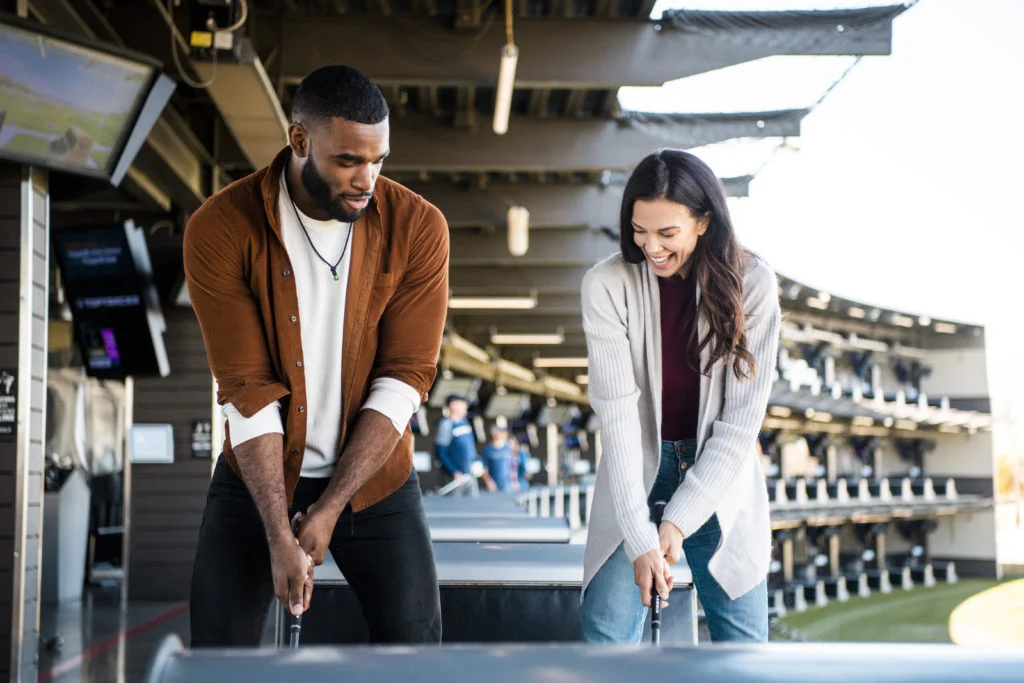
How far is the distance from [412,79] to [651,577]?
6.24 metres

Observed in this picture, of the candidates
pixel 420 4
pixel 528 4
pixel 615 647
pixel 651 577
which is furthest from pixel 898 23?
pixel 615 647

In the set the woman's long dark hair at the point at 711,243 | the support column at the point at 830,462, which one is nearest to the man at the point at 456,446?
the woman's long dark hair at the point at 711,243

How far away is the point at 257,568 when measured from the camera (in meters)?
2.23

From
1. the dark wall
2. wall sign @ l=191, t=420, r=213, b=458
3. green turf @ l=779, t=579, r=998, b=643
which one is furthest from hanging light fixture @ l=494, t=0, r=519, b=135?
green turf @ l=779, t=579, r=998, b=643

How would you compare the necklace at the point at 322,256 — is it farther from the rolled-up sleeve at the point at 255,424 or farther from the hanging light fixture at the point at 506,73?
the hanging light fixture at the point at 506,73

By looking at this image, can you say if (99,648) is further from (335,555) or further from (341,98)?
(341,98)

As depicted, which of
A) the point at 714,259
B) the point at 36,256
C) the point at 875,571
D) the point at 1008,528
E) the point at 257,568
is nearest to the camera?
the point at 257,568

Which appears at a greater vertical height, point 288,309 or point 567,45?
point 567,45

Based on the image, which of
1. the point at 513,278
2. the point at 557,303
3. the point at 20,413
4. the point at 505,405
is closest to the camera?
the point at 20,413

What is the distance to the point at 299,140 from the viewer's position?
7.28 ft

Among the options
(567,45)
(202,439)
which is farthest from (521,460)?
(567,45)

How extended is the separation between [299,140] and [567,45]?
6.33 meters

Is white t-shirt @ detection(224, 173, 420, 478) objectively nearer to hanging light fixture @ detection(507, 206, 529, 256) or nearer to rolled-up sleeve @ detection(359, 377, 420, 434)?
rolled-up sleeve @ detection(359, 377, 420, 434)

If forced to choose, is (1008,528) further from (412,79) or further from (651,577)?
(651,577)
